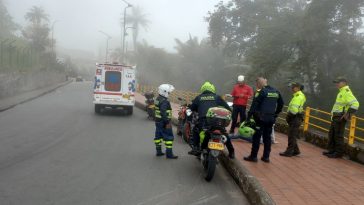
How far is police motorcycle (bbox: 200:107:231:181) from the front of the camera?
8117 millimetres

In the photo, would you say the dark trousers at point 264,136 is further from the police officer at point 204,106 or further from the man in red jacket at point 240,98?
the man in red jacket at point 240,98

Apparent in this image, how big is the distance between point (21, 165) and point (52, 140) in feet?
11.4

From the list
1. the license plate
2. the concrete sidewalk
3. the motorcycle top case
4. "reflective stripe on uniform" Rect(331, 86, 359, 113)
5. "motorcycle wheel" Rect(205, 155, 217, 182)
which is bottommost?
the concrete sidewalk

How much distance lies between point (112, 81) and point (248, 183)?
14.1m

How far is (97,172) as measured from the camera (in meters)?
8.53

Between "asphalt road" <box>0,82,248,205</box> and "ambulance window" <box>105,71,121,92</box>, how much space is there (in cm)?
602

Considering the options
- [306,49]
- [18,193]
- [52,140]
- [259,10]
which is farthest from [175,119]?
[259,10]

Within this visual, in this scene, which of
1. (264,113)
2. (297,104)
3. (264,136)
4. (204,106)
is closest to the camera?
(204,106)

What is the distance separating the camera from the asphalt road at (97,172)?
6891 millimetres

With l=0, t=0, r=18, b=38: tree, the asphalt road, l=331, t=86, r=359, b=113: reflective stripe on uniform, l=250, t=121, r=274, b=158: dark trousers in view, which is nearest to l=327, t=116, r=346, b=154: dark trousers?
l=331, t=86, r=359, b=113: reflective stripe on uniform

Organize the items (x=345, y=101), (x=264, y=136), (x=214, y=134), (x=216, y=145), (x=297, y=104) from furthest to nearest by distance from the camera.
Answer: (x=297, y=104)
(x=345, y=101)
(x=264, y=136)
(x=214, y=134)
(x=216, y=145)

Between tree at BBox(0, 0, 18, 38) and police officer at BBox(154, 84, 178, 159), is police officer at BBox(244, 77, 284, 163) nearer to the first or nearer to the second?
police officer at BBox(154, 84, 178, 159)

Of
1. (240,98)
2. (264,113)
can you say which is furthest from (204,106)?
(240,98)

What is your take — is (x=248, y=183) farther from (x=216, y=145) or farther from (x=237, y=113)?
(x=237, y=113)
